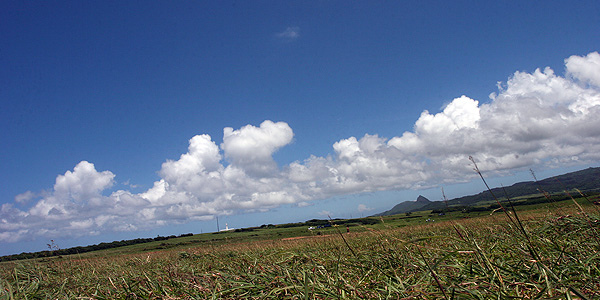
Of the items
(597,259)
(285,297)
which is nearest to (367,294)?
(285,297)

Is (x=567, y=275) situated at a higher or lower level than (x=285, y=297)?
lower

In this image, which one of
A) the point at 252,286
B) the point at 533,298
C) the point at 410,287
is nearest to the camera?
the point at 533,298

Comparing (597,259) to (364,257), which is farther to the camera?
(364,257)

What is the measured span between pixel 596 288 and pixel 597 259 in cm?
148

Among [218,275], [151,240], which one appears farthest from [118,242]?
[218,275]

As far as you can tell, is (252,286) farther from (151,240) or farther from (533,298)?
Result: (151,240)

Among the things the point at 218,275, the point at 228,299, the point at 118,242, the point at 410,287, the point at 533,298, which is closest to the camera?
the point at 533,298

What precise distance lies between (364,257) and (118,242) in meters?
88.2

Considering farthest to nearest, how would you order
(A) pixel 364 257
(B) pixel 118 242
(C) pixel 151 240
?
(C) pixel 151 240
(B) pixel 118 242
(A) pixel 364 257

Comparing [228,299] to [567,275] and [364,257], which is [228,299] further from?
[567,275]

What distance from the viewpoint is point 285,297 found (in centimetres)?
345

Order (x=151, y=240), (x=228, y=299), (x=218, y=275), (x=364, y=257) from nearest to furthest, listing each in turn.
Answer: (x=228, y=299), (x=218, y=275), (x=364, y=257), (x=151, y=240)

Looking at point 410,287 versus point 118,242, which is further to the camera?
point 118,242

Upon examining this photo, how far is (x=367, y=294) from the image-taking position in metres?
3.34
